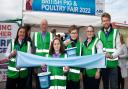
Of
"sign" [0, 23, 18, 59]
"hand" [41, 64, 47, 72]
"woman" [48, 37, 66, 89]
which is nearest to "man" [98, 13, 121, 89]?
"woman" [48, 37, 66, 89]

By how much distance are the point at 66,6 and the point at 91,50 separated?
467 centimetres

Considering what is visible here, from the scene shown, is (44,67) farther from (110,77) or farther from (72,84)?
(110,77)

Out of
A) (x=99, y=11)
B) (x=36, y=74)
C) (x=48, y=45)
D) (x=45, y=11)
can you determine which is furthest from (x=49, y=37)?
(x=99, y=11)

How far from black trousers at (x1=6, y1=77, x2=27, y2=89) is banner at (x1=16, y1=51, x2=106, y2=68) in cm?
42

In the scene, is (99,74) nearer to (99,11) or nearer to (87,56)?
(87,56)

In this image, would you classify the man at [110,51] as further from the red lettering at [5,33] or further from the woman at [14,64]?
the red lettering at [5,33]

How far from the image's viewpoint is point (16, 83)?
812 centimetres

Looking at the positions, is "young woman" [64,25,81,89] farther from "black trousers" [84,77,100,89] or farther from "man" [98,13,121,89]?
"man" [98,13,121,89]

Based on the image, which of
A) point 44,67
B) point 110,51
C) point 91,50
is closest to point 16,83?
point 44,67

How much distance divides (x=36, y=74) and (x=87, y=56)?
3.60 ft

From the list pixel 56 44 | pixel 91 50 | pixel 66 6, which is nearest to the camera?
pixel 56 44

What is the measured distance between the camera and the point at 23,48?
26.5 ft

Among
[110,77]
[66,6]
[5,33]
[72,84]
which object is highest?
[66,6]

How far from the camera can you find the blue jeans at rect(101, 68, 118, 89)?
7965 mm
